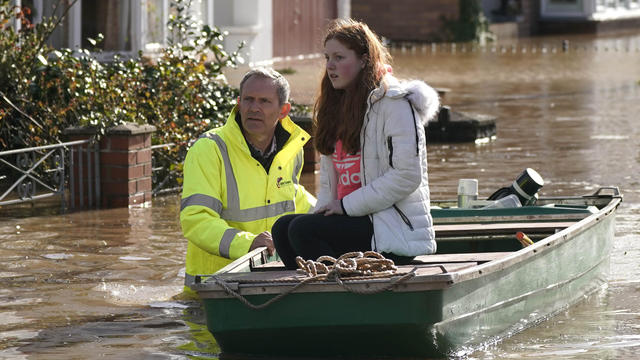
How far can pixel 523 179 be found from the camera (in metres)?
9.50

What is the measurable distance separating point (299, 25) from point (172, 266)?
1929 centimetres

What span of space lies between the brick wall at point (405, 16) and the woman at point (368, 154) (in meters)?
34.4

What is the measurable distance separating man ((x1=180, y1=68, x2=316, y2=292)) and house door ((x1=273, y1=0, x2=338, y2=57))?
18.9 metres

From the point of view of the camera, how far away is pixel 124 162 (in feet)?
39.5

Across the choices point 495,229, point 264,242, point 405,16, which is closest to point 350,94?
point 264,242

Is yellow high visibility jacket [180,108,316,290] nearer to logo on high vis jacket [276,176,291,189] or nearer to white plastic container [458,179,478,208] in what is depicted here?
logo on high vis jacket [276,176,291,189]

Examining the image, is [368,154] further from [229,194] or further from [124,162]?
[124,162]

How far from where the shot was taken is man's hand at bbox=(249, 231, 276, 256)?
758 cm

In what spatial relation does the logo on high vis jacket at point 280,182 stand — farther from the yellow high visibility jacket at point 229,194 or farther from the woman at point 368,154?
the woman at point 368,154

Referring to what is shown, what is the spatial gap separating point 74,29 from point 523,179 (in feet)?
32.0

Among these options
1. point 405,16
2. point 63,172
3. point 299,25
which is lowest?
point 63,172

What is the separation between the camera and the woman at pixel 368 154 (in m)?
6.84

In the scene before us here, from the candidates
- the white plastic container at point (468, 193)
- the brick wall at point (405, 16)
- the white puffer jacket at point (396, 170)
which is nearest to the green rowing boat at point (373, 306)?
the white puffer jacket at point (396, 170)

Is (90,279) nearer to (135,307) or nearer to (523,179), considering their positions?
(135,307)
